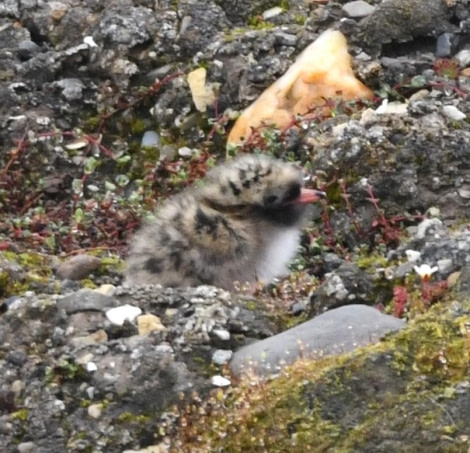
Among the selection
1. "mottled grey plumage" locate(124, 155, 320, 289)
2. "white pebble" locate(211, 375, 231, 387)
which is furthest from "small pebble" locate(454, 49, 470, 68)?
"white pebble" locate(211, 375, 231, 387)

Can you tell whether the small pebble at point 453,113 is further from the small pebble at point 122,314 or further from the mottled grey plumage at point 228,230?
the small pebble at point 122,314

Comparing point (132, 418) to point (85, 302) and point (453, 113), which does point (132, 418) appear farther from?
point (453, 113)

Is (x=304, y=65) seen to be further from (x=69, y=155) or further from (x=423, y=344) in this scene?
(x=423, y=344)

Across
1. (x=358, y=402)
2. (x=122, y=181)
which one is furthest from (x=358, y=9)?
(x=358, y=402)

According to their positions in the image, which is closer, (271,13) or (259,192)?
(259,192)

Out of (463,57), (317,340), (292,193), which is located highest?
(317,340)

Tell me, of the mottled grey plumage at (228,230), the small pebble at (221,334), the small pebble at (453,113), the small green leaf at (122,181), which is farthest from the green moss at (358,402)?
the small green leaf at (122,181)

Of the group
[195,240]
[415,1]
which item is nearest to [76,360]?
[195,240]

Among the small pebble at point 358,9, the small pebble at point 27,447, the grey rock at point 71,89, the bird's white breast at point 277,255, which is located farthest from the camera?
the grey rock at point 71,89

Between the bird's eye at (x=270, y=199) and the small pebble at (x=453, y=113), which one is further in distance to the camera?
the small pebble at (x=453, y=113)

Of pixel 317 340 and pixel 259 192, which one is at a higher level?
pixel 317 340
